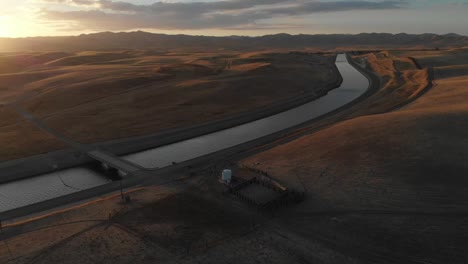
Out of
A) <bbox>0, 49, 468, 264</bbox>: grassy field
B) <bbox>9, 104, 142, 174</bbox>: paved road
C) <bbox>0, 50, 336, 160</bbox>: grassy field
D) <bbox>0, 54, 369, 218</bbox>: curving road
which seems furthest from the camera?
<bbox>0, 50, 336, 160</bbox>: grassy field

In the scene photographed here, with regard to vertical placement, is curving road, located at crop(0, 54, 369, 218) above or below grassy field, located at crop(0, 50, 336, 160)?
below

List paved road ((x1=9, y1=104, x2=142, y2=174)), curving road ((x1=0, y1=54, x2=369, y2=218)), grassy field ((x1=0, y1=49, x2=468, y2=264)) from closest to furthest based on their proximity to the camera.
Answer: grassy field ((x1=0, y1=49, x2=468, y2=264)) < curving road ((x1=0, y1=54, x2=369, y2=218)) < paved road ((x1=9, y1=104, x2=142, y2=174))

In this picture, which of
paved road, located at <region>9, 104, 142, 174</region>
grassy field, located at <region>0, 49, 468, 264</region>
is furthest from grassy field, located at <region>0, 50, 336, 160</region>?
grassy field, located at <region>0, 49, 468, 264</region>

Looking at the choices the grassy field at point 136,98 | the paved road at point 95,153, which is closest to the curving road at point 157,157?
the paved road at point 95,153

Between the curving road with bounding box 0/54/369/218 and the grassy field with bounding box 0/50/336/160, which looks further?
the grassy field with bounding box 0/50/336/160

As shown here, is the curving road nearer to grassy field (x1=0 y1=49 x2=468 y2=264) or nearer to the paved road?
the paved road

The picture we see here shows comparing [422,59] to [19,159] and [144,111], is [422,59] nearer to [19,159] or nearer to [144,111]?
[144,111]

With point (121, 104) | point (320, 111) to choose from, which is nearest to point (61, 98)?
point (121, 104)

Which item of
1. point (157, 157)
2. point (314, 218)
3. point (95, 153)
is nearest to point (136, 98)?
point (95, 153)
